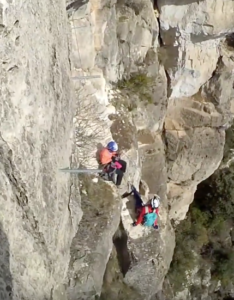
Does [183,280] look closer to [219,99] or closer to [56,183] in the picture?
[219,99]

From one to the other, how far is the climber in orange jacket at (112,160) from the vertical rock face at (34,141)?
11.1ft

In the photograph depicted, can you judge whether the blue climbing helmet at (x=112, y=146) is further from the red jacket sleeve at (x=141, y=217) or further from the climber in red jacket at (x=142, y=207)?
the red jacket sleeve at (x=141, y=217)

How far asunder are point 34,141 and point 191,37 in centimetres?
849

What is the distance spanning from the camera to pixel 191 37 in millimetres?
12562

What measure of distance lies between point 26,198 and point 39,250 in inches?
33.9

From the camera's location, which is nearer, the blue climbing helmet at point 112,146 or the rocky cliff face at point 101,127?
the rocky cliff face at point 101,127

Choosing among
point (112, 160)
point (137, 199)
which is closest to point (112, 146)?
point (112, 160)

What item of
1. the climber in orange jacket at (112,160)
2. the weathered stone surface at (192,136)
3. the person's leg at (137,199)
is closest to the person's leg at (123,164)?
the climber in orange jacket at (112,160)

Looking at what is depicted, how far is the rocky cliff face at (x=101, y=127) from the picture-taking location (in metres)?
4.94

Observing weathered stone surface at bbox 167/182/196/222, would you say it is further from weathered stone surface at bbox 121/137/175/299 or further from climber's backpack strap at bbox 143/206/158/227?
climber's backpack strap at bbox 143/206/158/227

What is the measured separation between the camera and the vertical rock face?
4625 mm

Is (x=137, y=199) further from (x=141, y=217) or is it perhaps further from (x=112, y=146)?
(x=112, y=146)

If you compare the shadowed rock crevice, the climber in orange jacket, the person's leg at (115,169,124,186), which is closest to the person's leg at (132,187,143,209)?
the shadowed rock crevice

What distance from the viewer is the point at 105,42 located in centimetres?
1052
